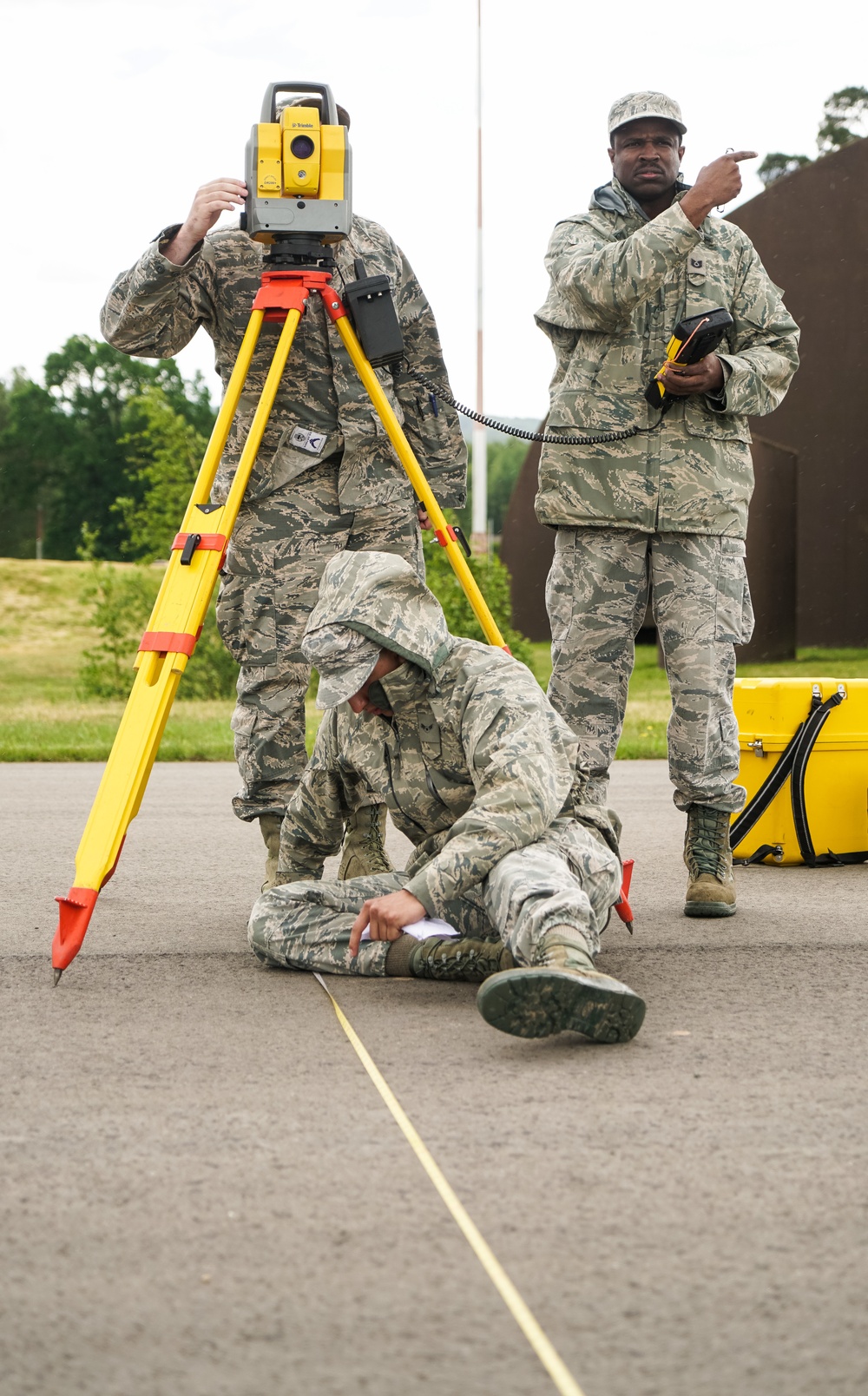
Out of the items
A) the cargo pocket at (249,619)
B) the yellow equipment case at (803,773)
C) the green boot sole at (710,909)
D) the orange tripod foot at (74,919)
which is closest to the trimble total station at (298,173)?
the cargo pocket at (249,619)

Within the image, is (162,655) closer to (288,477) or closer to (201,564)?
(201,564)

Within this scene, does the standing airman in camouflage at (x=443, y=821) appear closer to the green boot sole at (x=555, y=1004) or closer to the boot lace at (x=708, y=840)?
the green boot sole at (x=555, y=1004)

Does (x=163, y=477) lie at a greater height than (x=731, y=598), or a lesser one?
greater

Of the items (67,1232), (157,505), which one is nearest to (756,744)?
(67,1232)

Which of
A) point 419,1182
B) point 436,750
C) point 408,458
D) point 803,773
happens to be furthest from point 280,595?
point 419,1182

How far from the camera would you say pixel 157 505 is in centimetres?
1719

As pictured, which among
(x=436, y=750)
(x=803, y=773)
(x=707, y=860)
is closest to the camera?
(x=436, y=750)

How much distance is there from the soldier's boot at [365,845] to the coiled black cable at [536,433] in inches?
44.1

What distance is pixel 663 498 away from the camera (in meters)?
4.42

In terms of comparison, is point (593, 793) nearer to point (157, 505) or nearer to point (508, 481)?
point (157, 505)

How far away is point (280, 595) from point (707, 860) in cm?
143

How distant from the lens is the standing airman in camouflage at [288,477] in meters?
4.25

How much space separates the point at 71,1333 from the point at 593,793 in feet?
8.58

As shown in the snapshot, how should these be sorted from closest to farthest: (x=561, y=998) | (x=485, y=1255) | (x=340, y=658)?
(x=485, y=1255) < (x=561, y=998) < (x=340, y=658)
